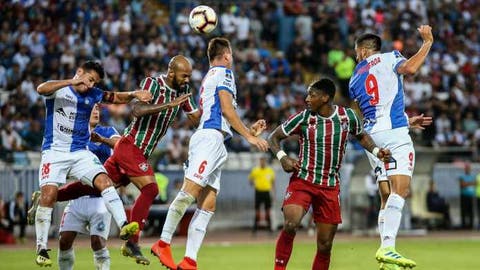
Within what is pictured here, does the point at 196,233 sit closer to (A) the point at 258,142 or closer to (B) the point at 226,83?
(A) the point at 258,142

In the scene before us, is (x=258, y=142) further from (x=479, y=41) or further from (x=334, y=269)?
(x=479, y=41)

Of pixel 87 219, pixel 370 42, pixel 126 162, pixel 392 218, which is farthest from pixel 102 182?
pixel 370 42

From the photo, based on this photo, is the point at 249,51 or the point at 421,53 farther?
the point at 249,51

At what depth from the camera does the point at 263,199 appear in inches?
1039

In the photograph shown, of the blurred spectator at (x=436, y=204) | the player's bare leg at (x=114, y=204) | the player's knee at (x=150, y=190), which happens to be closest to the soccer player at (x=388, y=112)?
the player's knee at (x=150, y=190)

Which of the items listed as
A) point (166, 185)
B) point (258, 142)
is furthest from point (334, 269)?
point (166, 185)

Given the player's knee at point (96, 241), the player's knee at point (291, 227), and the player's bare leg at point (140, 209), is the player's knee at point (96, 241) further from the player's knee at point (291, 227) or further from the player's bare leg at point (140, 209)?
the player's knee at point (291, 227)

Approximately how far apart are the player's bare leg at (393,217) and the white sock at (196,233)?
2127 mm

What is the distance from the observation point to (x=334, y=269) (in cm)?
1563

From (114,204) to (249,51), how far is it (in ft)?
62.6

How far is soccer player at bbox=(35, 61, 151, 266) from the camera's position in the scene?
503 inches

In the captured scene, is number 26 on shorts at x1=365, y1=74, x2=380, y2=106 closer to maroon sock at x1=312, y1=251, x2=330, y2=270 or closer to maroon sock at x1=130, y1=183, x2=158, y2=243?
maroon sock at x1=312, y1=251, x2=330, y2=270

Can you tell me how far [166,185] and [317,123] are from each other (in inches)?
542

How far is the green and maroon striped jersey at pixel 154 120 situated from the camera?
1340 centimetres
